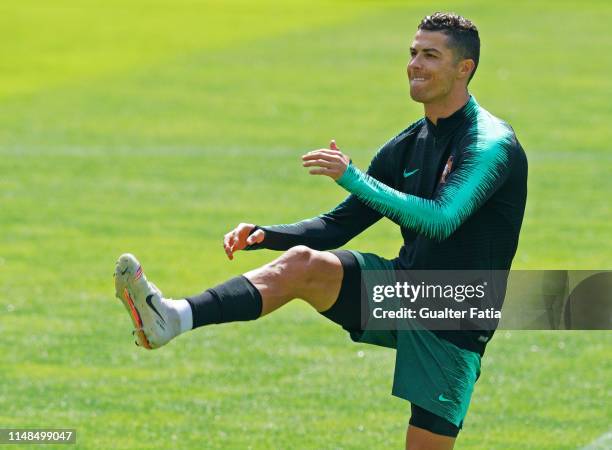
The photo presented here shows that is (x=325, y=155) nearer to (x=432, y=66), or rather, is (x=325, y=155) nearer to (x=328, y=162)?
(x=328, y=162)

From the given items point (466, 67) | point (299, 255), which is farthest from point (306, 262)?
point (466, 67)

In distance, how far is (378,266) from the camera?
8273 millimetres

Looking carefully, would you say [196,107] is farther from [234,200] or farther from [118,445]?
[118,445]

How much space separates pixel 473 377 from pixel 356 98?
57.4 ft

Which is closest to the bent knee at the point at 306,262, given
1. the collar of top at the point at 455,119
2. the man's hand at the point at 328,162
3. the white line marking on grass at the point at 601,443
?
the man's hand at the point at 328,162

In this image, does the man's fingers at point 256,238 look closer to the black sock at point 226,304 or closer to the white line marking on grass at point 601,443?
the black sock at point 226,304

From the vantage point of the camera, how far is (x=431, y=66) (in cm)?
798

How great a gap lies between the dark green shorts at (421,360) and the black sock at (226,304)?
2.20 feet

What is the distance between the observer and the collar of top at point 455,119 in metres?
8.16

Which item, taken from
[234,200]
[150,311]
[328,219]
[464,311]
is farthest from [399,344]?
[234,200]

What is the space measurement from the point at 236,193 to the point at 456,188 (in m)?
11.4

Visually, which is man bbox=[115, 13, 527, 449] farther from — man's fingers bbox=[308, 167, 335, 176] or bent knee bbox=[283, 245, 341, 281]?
man's fingers bbox=[308, 167, 335, 176]

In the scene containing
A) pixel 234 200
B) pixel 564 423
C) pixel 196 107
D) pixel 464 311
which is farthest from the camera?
pixel 196 107

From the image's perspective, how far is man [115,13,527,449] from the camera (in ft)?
25.1
